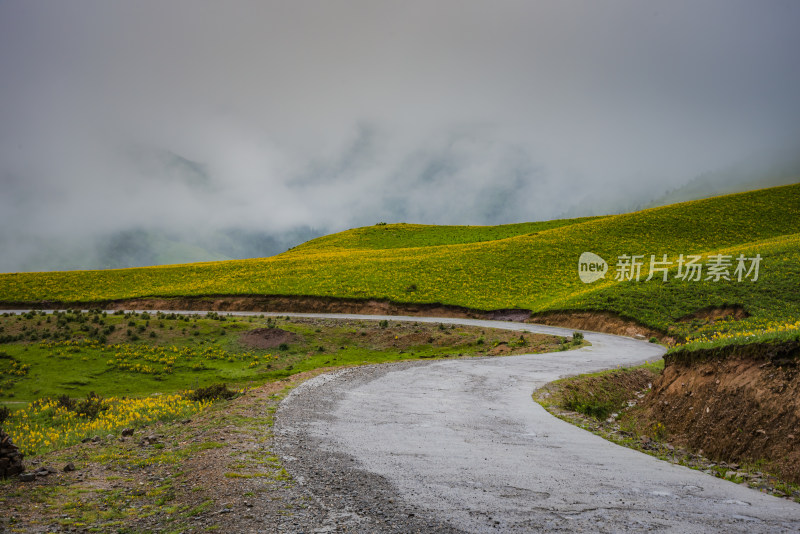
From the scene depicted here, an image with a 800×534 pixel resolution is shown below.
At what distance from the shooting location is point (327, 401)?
14.0m

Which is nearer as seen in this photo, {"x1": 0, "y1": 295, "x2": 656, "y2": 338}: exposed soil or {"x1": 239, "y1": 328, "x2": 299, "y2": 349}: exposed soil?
{"x1": 239, "y1": 328, "x2": 299, "y2": 349}: exposed soil

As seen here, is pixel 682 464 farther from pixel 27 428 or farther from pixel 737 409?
pixel 27 428

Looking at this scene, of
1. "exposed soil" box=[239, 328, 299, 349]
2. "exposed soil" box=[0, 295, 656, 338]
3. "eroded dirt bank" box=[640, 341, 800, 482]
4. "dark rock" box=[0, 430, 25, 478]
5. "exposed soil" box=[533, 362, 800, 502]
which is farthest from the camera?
"exposed soil" box=[0, 295, 656, 338]

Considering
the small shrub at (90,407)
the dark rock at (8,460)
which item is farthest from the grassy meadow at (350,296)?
the dark rock at (8,460)

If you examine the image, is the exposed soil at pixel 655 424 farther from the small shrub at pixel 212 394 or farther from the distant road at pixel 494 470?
the small shrub at pixel 212 394

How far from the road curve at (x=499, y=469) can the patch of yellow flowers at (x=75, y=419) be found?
14.9 feet

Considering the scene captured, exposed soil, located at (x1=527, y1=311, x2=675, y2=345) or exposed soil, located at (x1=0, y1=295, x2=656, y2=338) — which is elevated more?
exposed soil, located at (x1=0, y1=295, x2=656, y2=338)

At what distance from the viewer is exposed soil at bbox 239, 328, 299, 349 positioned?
103ft

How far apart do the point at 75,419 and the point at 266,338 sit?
53.4 feet

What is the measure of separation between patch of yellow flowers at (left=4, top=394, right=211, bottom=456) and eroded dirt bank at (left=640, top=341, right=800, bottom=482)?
45.4 ft

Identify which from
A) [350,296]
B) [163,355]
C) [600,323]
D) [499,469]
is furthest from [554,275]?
[499,469]

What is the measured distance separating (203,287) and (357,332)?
101 ft

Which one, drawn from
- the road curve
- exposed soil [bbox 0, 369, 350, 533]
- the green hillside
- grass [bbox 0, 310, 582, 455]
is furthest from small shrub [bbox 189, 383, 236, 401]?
the green hillside

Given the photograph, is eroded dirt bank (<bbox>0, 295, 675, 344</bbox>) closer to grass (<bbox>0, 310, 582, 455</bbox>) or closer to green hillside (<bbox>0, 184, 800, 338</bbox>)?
green hillside (<bbox>0, 184, 800, 338</bbox>)
